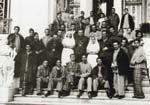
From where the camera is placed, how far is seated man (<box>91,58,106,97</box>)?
15.2 metres

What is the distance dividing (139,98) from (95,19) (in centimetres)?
340

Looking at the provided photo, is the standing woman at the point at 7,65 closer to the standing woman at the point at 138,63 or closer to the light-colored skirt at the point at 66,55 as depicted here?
the light-colored skirt at the point at 66,55

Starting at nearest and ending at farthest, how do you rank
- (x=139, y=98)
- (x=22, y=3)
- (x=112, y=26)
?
(x=139, y=98) → (x=112, y=26) → (x=22, y=3)

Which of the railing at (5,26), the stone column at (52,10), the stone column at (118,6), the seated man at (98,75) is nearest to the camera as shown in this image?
the seated man at (98,75)

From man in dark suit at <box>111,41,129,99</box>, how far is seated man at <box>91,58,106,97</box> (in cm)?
33

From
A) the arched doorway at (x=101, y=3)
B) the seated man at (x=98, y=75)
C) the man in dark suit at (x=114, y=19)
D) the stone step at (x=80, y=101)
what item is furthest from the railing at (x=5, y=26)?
the seated man at (x=98, y=75)

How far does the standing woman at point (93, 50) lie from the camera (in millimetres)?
15719

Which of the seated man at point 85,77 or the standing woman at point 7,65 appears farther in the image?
the standing woman at point 7,65

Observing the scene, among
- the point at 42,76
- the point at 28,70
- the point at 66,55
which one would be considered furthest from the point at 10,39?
the point at 66,55

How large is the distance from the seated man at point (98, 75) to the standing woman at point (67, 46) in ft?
3.60

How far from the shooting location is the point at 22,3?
717 inches

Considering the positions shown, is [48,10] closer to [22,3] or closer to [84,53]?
[22,3]

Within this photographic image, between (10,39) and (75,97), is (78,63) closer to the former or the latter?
(75,97)

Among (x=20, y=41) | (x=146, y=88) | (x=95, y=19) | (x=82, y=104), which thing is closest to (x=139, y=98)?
(x=146, y=88)
